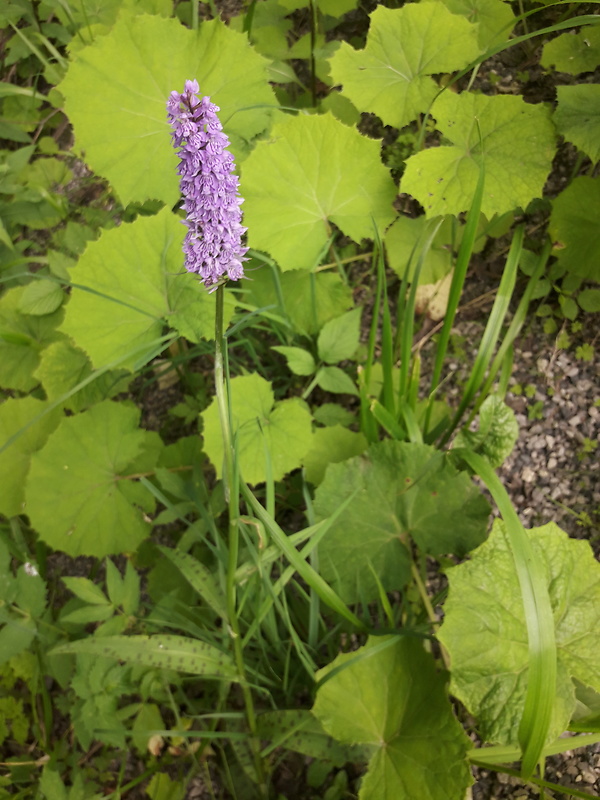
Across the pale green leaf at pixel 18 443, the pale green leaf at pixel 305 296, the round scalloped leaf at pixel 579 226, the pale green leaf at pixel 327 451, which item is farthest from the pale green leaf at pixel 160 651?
the round scalloped leaf at pixel 579 226

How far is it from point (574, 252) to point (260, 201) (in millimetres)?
1124

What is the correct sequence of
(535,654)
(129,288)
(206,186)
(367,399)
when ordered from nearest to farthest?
(206,186) < (535,654) < (367,399) < (129,288)

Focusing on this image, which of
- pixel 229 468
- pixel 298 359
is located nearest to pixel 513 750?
pixel 229 468

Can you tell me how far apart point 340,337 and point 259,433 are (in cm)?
47

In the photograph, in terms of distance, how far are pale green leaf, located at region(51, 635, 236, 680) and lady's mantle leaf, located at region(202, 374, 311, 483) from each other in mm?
528

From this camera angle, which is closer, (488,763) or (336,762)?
(488,763)

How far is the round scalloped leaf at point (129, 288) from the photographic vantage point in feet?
6.06

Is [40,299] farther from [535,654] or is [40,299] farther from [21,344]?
[535,654]

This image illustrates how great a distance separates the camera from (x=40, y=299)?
224cm

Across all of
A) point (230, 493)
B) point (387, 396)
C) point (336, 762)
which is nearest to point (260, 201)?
point (387, 396)

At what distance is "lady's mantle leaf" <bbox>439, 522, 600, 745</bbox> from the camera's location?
130 centimetres

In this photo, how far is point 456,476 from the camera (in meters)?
1.60

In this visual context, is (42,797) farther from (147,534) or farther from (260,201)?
(260,201)

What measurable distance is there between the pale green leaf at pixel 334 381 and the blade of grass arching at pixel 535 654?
84cm
